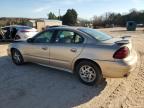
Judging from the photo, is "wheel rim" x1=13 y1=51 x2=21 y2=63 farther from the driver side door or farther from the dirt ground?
A: the dirt ground

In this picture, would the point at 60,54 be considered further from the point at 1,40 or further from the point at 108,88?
the point at 1,40

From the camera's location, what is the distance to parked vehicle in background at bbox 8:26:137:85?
4.86m

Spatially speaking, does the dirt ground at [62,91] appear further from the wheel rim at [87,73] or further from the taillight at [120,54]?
the taillight at [120,54]

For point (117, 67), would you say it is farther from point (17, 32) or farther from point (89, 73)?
point (17, 32)

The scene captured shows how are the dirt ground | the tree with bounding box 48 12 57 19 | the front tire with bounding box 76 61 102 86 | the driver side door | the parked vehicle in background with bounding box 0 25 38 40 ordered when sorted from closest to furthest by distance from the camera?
the dirt ground, the front tire with bounding box 76 61 102 86, the driver side door, the parked vehicle in background with bounding box 0 25 38 40, the tree with bounding box 48 12 57 19

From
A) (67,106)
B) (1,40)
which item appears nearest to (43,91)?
(67,106)

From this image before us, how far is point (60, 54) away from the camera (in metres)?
5.77

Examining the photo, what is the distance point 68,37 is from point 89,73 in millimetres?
1196

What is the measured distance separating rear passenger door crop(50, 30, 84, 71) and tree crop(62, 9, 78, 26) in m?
54.0

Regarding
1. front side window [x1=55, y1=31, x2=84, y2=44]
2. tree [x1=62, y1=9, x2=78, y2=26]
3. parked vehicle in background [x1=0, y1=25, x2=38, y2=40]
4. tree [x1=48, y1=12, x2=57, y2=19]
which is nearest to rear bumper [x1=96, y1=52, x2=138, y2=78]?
front side window [x1=55, y1=31, x2=84, y2=44]

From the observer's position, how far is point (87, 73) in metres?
5.34

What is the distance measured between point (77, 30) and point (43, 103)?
2.23 meters

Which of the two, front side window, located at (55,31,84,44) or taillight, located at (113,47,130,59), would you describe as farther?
front side window, located at (55,31,84,44)

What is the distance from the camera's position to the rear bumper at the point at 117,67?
479 cm
